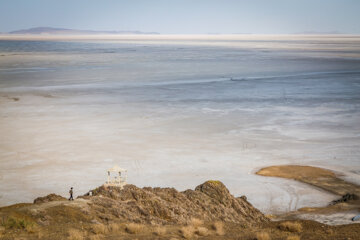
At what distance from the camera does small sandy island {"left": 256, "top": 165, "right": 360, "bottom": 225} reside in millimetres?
17492

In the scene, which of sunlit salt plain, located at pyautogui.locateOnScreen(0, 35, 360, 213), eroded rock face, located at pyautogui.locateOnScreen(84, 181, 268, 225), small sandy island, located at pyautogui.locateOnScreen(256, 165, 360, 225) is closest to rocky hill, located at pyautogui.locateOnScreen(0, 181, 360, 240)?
eroded rock face, located at pyautogui.locateOnScreen(84, 181, 268, 225)

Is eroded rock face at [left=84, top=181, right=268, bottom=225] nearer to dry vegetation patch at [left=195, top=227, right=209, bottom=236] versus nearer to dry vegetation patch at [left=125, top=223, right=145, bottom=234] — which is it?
dry vegetation patch at [left=125, top=223, right=145, bottom=234]

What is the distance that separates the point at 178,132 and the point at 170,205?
15973 mm

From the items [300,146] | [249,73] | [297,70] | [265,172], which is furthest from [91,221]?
[297,70]

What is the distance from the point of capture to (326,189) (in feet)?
68.6

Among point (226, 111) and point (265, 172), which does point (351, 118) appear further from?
point (265, 172)

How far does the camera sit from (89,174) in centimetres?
2270

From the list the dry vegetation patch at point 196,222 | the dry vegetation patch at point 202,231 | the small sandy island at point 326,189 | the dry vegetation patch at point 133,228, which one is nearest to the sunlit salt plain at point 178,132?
the small sandy island at point 326,189

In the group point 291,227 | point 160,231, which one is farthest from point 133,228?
point 291,227

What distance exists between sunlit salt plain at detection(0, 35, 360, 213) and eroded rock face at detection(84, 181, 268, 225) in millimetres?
3006

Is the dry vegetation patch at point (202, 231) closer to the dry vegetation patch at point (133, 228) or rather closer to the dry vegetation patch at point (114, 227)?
the dry vegetation patch at point (133, 228)

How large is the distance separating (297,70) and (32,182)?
54637 mm

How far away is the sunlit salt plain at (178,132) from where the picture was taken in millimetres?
21938

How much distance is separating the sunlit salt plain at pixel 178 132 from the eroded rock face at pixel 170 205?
9.86 ft
